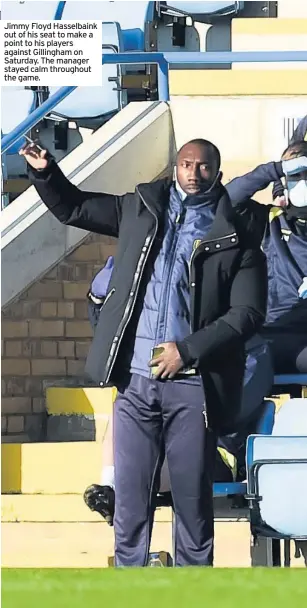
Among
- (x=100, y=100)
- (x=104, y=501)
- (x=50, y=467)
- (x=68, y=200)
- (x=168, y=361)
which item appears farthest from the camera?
(x=100, y=100)

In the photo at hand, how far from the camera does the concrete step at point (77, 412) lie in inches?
216

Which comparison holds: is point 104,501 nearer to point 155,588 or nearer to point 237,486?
point 237,486

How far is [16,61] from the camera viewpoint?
158 inches

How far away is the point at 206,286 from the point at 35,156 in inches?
27.1

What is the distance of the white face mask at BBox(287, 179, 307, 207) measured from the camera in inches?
203

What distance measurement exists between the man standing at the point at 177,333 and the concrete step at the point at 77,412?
4.26ft

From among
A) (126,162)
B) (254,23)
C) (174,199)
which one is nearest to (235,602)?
(174,199)

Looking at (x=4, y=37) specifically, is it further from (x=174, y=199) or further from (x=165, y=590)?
(x=165, y=590)

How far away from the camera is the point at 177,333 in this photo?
162 inches

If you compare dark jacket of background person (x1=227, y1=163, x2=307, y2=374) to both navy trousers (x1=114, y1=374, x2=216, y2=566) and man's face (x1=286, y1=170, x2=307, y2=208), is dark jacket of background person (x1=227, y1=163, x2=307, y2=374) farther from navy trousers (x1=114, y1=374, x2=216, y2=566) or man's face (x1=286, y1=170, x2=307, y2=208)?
navy trousers (x1=114, y1=374, x2=216, y2=566)

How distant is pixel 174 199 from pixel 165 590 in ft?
4.29

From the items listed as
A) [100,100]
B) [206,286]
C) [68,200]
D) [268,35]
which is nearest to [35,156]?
[68,200]

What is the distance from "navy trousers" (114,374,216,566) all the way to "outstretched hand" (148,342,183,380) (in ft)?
0.28

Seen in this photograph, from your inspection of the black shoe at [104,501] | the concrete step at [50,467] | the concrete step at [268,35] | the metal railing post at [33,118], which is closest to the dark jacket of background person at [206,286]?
the black shoe at [104,501]
